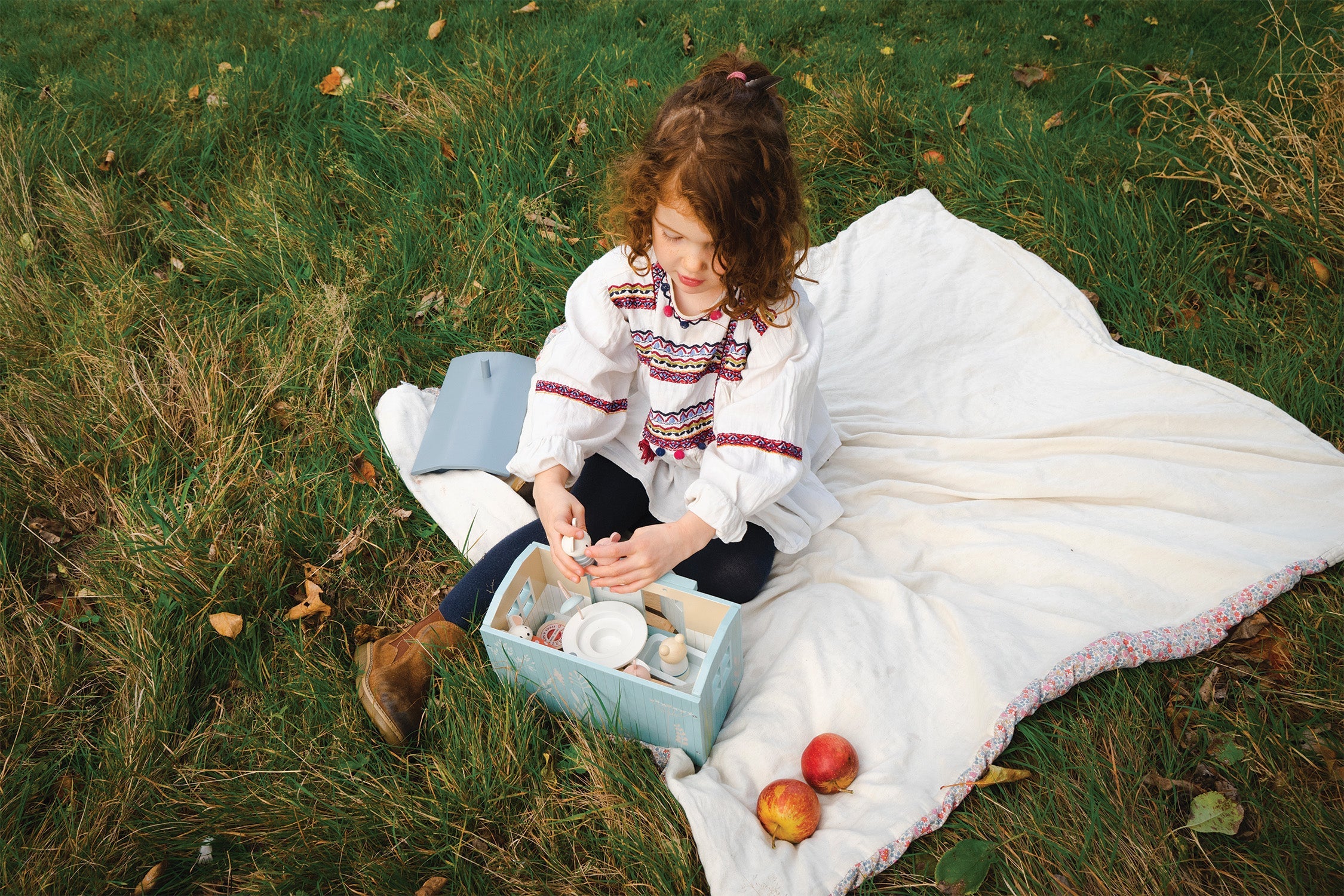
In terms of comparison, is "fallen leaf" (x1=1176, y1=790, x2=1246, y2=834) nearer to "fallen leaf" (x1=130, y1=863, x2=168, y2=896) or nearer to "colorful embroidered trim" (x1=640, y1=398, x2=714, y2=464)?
"colorful embroidered trim" (x1=640, y1=398, x2=714, y2=464)

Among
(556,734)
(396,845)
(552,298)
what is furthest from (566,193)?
(396,845)

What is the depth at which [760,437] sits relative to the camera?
6.29 ft

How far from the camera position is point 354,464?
2.60 m

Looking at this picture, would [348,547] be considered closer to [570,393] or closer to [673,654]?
[570,393]

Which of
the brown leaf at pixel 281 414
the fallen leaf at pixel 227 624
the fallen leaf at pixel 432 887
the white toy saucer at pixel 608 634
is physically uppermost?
the white toy saucer at pixel 608 634

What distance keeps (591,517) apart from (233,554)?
3.06 feet

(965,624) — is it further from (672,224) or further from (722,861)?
(672,224)

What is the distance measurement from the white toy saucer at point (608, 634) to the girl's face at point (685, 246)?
0.76 metres

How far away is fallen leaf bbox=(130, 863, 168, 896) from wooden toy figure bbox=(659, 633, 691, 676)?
1106 mm

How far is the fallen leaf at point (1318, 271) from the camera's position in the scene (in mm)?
2668

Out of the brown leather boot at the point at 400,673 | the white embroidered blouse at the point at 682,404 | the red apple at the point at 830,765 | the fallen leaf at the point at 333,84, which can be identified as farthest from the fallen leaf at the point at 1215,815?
the fallen leaf at the point at 333,84

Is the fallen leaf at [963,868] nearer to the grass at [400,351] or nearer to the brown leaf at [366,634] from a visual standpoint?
the grass at [400,351]

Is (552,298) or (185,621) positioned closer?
(185,621)

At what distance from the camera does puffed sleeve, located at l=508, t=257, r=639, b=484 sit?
203cm
